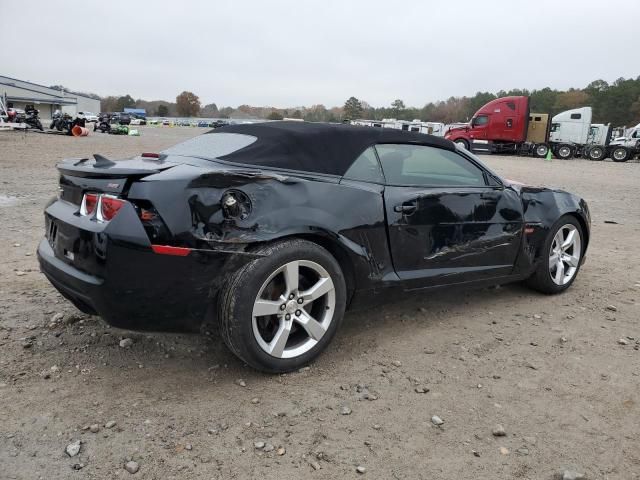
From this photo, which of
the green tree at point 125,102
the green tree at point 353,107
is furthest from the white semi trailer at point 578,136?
the green tree at point 125,102

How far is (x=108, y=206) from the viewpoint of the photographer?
8.43 ft

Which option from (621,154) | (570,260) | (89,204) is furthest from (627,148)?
(89,204)

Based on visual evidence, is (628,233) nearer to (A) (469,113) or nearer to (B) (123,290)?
(B) (123,290)

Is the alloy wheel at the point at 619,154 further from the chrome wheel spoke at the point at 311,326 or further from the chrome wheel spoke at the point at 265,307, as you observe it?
the chrome wheel spoke at the point at 265,307

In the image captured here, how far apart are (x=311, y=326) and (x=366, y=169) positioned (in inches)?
42.0

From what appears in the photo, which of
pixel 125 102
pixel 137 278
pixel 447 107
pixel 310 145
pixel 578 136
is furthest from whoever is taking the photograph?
pixel 125 102

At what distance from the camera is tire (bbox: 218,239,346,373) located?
2658 mm

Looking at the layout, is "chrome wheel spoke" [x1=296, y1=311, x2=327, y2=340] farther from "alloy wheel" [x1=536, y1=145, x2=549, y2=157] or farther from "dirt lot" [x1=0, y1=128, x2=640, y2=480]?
"alloy wheel" [x1=536, y1=145, x2=549, y2=157]

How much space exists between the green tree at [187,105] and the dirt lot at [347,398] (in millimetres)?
133893

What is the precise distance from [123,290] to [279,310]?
81 centimetres

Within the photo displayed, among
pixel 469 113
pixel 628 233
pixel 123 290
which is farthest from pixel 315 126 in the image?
pixel 469 113

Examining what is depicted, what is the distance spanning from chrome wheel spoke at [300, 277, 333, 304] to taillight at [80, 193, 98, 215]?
1.19m

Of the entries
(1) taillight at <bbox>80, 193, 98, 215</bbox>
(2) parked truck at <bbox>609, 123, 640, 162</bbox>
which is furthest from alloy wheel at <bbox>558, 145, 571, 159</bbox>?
(1) taillight at <bbox>80, 193, 98, 215</bbox>

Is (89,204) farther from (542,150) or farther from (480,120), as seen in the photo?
(542,150)
